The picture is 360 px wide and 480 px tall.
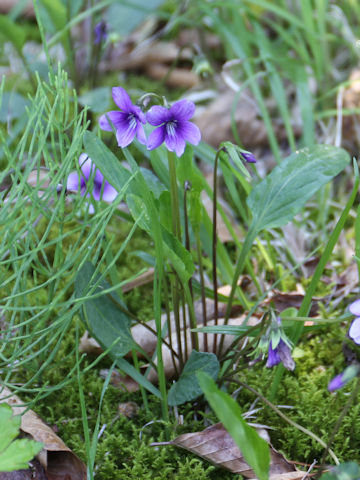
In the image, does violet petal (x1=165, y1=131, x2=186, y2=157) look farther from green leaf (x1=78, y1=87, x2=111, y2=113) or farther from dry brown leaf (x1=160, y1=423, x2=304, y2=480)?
green leaf (x1=78, y1=87, x2=111, y2=113)

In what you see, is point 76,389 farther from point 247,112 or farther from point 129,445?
point 247,112

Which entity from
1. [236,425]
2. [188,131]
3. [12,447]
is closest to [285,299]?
[188,131]

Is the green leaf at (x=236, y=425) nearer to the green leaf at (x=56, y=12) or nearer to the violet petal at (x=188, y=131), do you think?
the violet petal at (x=188, y=131)

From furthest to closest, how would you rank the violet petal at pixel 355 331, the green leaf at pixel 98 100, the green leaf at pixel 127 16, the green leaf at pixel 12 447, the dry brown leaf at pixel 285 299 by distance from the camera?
Answer: the green leaf at pixel 127 16 < the green leaf at pixel 98 100 < the dry brown leaf at pixel 285 299 < the violet petal at pixel 355 331 < the green leaf at pixel 12 447

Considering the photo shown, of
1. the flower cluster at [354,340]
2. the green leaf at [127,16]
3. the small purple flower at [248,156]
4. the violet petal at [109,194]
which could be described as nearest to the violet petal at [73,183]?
the violet petal at [109,194]

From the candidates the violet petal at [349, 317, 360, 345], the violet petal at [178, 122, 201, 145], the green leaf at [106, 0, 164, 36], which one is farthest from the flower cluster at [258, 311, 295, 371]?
the green leaf at [106, 0, 164, 36]

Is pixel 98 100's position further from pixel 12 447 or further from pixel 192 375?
pixel 12 447
